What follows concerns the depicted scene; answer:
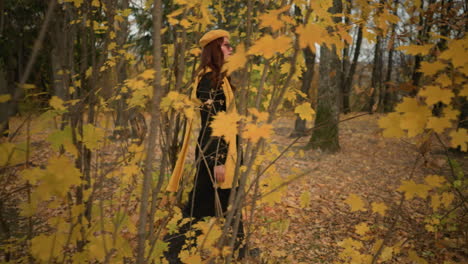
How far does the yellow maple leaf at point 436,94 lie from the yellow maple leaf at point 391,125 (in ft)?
0.42

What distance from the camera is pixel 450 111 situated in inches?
42.0

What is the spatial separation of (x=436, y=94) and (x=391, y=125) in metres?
0.20

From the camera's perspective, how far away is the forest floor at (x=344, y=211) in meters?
2.60

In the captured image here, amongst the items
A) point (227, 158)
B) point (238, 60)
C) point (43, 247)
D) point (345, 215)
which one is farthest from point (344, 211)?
point (43, 247)

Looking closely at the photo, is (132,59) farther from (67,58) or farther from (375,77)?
(375,77)

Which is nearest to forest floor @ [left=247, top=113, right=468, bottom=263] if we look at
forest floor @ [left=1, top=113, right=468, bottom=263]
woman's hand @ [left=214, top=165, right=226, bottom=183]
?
forest floor @ [left=1, top=113, right=468, bottom=263]

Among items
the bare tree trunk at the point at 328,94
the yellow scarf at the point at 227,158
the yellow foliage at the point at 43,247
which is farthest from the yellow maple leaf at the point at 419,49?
the bare tree trunk at the point at 328,94

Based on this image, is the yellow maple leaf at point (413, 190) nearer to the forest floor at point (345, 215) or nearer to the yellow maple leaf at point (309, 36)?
the forest floor at point (345, 215)

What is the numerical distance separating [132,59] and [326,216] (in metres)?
3.12

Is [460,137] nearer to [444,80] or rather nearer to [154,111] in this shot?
[444,80]

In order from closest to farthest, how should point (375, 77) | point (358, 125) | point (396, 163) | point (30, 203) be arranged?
point (30, 203) < point (396, 163) < point (358, 125) < point (375, 77)

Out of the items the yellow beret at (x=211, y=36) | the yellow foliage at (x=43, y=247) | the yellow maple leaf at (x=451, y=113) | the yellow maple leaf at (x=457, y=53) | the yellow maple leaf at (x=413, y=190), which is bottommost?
the yellow foliage at (x=43, y=247)

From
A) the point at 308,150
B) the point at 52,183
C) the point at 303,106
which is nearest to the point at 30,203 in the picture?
the point at 52,183

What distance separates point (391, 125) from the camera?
3.71 ft
